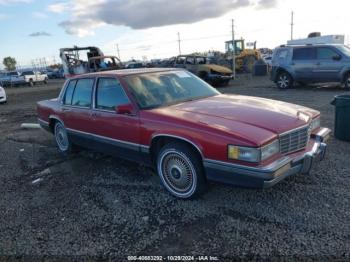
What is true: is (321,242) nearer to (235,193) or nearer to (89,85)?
(235,193)

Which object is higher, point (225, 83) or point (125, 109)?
point (125, 109)

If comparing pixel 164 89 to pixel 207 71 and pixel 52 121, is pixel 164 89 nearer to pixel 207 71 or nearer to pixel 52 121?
pixel 52 121

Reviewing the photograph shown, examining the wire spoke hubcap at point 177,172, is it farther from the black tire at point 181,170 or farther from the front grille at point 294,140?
the front grille at point 294,140

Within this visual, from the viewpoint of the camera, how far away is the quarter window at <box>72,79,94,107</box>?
5.21 m

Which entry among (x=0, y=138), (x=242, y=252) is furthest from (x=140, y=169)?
(x=0, y=138)

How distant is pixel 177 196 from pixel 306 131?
1.73 meters

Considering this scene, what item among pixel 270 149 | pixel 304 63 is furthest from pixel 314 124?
pixel 304 63

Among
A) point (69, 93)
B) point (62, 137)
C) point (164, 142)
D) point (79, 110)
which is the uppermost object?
point (69, 93)

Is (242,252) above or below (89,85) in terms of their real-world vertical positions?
below

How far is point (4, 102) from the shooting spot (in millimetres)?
17328

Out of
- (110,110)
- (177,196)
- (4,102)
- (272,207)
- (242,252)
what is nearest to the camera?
(242,252)

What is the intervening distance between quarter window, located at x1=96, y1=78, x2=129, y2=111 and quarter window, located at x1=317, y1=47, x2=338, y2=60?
1053 cm

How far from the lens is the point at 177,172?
12.9ft

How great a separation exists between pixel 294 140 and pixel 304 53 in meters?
10.9
